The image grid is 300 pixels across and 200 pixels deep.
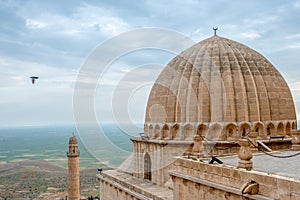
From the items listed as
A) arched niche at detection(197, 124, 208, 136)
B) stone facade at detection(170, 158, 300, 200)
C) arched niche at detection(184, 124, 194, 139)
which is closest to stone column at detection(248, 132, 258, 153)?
arched niche at detection(197, 124, 208, 136)

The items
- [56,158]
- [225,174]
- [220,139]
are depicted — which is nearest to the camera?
[225,174]

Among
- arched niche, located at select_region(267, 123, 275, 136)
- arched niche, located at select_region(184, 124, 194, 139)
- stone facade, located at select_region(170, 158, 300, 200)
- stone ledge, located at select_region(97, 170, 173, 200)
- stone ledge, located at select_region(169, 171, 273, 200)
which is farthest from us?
arched niche, located at select_region(267, 123, 275, 136)

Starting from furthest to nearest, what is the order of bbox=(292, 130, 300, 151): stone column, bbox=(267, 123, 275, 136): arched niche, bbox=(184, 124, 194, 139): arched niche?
bbox=(267, 123, 275, 136): arched niche, bbox=(184, 124, 194, 139): arched niche, bbox=(292, 130, 300, 151): stone column

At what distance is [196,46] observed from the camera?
14.2 meters

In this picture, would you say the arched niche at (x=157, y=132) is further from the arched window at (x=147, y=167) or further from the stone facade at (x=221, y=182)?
the stone facade at (x=221, y=182)

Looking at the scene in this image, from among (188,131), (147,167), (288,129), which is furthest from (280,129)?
(147,167)

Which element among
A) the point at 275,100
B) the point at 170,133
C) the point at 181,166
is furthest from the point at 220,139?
the point at 181,166

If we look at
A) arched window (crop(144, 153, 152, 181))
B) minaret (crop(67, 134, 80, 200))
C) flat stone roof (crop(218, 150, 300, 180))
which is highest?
flat stone roof (crop(218, 150, 300, 180))

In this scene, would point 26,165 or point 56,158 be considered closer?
point 26,165

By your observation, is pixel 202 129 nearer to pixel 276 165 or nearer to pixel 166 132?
pixel 166 132

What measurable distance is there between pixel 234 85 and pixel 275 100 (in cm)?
158

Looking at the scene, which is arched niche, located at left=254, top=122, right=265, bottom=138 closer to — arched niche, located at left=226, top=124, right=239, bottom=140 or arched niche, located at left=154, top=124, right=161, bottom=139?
arched niche, located at left=226, top=124, right=239, bottom=140

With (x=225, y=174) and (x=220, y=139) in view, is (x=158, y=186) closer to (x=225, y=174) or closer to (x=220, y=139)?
(x=220, y=139)

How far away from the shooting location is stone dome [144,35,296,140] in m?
12.1
